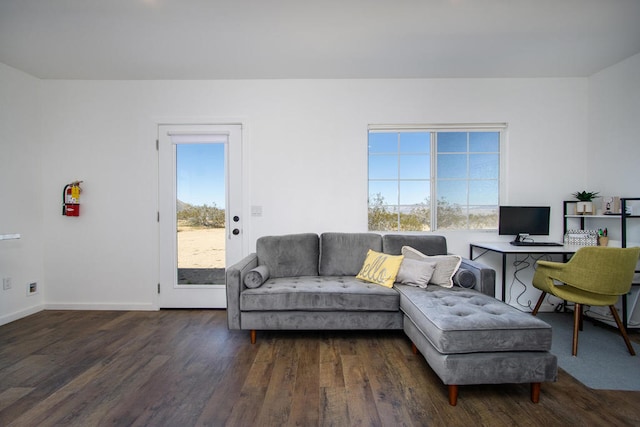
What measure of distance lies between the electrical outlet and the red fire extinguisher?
84cm

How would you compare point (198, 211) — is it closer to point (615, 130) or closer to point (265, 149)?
point (265, 149)

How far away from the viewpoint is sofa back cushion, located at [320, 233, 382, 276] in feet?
10.3

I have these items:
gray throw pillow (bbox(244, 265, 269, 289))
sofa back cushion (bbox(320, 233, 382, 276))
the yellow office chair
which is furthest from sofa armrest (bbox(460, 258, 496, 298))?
gray throw pillow (bbox(244, 265, 269, 289))

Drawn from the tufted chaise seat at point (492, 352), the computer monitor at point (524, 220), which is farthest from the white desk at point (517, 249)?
the tufted chaise seat at point (492, 352)

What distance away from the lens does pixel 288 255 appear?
3.15 m

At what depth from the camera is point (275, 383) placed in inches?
77.5

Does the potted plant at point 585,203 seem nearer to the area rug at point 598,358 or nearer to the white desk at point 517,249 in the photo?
the white desk at point 517,249

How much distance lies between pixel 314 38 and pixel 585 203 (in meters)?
3.26

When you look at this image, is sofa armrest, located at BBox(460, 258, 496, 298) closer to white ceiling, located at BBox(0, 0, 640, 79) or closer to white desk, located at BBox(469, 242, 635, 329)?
white desk, located at BBox(469, 242, 635, 329)

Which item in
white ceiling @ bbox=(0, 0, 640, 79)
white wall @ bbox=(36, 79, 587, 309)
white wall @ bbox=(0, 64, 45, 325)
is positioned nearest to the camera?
white ceiling @ bbox=(0, 0, 640, 79)

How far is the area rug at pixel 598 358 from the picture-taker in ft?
6.63

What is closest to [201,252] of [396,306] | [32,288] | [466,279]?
[32,288]

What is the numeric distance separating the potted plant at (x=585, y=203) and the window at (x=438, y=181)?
0.77 metres

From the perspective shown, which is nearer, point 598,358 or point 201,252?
point 598,358
